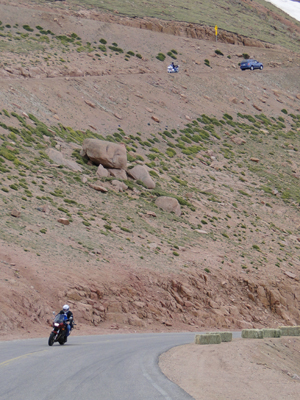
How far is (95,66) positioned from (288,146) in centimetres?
2722

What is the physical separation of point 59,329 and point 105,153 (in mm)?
27435

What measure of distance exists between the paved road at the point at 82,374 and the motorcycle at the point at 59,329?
0.49m

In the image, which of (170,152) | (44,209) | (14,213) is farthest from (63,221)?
Result: (170,152)

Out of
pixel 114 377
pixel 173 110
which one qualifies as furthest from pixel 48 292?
pixel 173 110

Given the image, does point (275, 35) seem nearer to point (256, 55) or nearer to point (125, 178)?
point (256, 55)

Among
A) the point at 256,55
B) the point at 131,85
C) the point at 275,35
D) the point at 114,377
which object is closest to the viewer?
the point at 114,377

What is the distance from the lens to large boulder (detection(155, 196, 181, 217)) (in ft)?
147

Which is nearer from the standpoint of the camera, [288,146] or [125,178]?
[125,178]

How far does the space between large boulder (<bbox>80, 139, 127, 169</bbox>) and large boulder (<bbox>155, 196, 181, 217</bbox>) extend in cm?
490

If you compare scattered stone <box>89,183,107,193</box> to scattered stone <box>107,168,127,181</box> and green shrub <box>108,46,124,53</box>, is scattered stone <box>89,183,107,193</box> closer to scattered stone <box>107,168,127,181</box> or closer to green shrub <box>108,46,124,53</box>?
scattered stone <box>107,168,127,181</box>

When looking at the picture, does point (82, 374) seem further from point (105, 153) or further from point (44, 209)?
point (105, 153)

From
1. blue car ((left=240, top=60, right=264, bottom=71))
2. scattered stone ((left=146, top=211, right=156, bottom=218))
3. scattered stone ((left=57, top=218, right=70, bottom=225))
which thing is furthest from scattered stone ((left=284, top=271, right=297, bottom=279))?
blue car ((left=240, top=60, right=264, bottom=71))

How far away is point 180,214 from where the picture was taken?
148 ft

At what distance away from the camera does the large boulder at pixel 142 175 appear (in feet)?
154
